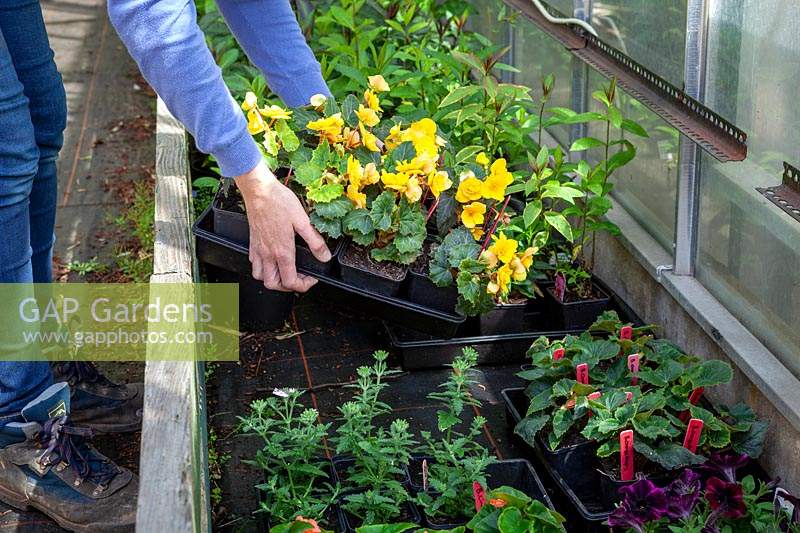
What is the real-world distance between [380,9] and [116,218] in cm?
152

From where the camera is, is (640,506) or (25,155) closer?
(640,506)

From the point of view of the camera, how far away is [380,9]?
4.48m

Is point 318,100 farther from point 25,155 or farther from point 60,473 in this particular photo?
point 60,473

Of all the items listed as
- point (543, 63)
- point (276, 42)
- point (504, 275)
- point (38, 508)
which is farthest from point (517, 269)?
point (543, 63)

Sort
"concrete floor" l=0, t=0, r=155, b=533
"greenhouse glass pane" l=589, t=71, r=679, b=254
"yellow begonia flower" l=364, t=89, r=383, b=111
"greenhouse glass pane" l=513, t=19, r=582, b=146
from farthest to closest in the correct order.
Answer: "greenhouse glass pane" l=513, t=19, r=582, b=146 < "concrete floor" l=0, t=0, r=155, b=533 < "greenhouse glass pane" l=589, t=71, r=679, b=254 < "yellow begonia flower" l=364, t=89, r=383, b=111

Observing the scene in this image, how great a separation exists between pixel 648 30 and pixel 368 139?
98 cm

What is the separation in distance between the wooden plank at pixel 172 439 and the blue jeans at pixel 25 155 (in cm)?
34

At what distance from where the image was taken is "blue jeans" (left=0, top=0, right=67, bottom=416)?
2473 mm

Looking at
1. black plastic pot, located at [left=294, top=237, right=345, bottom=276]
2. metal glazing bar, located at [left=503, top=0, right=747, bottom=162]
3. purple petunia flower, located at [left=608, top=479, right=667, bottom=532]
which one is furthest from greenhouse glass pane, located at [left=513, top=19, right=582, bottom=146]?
purple petunia flower, located at [left=608, top=479, right=667, bottom=532]

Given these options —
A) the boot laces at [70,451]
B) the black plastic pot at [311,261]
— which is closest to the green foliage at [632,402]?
the black plastic pot at [311,261]

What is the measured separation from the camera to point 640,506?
2.19 meters

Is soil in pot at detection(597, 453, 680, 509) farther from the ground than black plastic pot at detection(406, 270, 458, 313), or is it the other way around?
black plastic pot at detection(406, 270, 458, 313)

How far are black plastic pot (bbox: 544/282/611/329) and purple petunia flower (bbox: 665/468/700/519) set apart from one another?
1.00 meters

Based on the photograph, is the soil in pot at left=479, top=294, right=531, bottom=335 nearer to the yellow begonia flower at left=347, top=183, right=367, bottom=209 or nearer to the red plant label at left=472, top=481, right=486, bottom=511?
the yellow begonia flower at left=347, top=183, right=367, bottom=209
